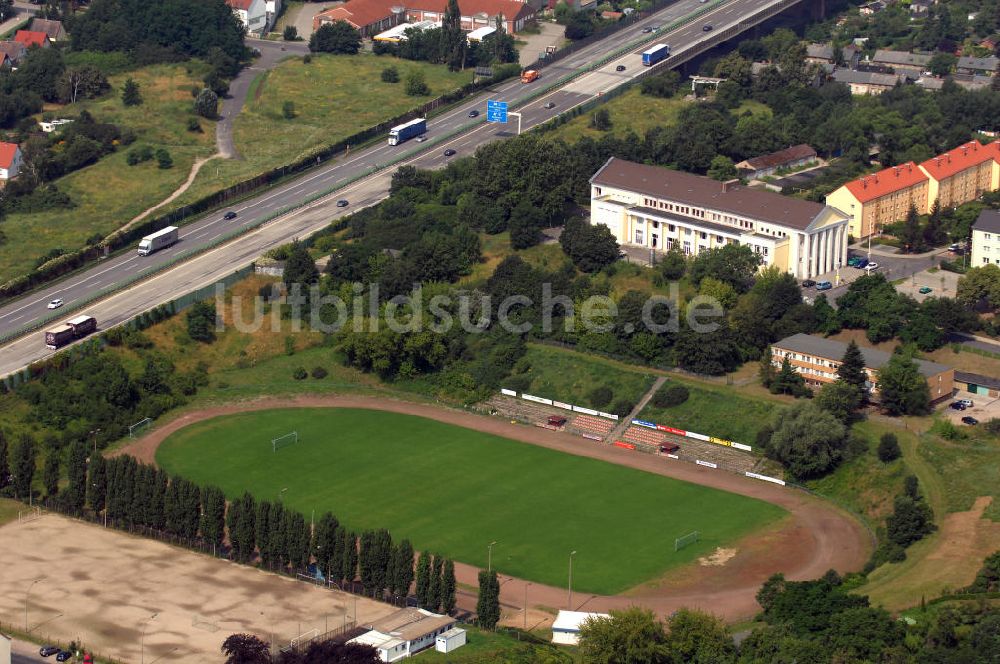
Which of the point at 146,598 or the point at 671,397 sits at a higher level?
the point at 146,598

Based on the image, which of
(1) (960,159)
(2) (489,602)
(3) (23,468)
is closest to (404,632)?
(2) (489,602)

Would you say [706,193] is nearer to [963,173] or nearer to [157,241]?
[963,173]

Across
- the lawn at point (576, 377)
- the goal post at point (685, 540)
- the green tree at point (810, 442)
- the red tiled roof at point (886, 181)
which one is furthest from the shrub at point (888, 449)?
the red tiled roof at point (886, 181)

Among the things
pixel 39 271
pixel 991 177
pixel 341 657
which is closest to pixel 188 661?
pixel 341 657

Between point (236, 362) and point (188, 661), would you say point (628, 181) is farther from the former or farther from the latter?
point (188, 661)

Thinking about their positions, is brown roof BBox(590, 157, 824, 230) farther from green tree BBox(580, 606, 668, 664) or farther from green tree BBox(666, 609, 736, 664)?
green tree BBox(580, 606, 668, 664)

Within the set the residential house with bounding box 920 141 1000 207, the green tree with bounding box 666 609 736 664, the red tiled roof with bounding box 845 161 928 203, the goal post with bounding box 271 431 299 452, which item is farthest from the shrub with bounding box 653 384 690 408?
the residential house with bounding box 920 141 1000 207

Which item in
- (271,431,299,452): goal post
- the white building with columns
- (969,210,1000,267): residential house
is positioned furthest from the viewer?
the white building with columns
